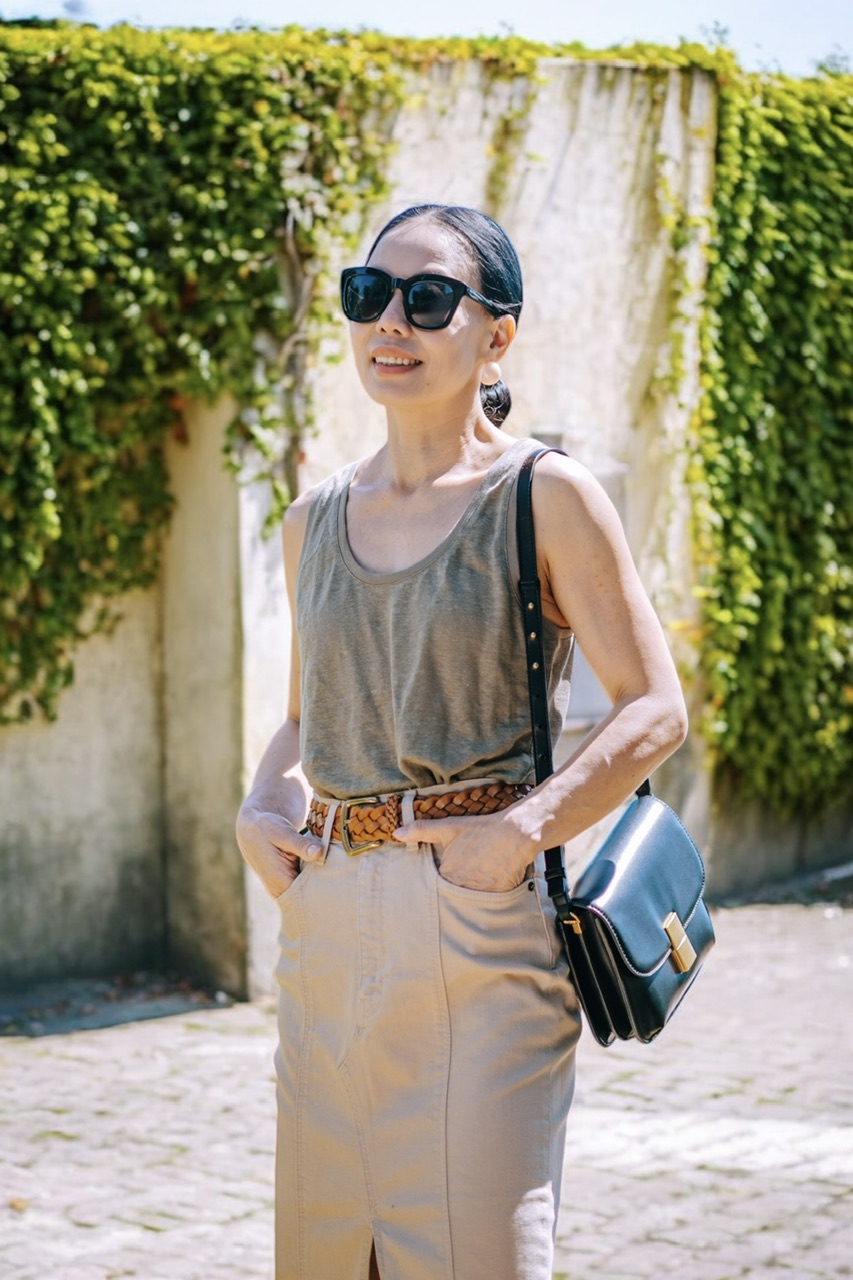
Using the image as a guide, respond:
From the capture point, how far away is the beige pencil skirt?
2334 mm

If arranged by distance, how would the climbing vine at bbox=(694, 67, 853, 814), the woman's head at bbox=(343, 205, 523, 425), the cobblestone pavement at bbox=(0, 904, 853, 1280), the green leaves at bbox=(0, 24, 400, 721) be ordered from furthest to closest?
the climbing vine at bbox=(694, 67, 853, 814) < the green leaves at bbox=(0, 24, 400, 721) < the cobblestone pavement at bbox=(0, 904, 853, 1280) < the woman's head at bbox=(343, 205, 523, 425)

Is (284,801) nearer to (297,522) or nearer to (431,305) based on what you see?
(297,522)

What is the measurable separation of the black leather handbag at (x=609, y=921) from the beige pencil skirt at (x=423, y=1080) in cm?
4

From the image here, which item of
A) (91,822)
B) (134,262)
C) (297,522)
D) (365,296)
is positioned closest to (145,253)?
(134,262)

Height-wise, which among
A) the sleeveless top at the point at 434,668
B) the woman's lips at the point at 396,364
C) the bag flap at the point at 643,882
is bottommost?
the bag flap at the point at 643,882

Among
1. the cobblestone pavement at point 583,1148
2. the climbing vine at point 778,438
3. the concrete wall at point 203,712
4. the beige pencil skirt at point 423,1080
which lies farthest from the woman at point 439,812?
the climbing vine at point 778,438

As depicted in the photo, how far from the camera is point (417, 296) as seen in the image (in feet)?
8.30

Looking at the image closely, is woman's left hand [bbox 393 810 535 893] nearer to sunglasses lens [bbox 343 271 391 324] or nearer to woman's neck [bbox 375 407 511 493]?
woman's neck [bbox 375 407 511 493]

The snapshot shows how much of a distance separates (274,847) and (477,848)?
42 centimetres

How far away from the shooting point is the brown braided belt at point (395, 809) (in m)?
2.42

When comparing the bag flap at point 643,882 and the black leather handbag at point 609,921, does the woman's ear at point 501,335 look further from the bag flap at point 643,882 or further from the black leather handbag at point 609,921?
the bag flap at point 643,882

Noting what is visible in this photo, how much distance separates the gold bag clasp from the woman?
0.18 m

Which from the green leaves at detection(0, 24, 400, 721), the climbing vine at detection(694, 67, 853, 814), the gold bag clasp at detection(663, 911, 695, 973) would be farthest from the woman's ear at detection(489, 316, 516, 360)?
the climbing vine at detection(694, 67, 853, 814)

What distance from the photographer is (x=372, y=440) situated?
7469 mm
